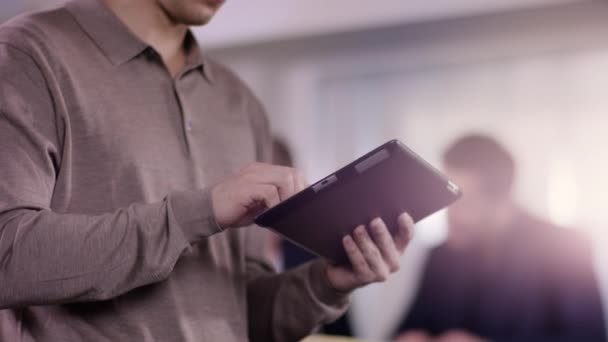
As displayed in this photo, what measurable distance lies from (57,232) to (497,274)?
76.4 inches

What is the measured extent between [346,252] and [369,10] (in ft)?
6.35

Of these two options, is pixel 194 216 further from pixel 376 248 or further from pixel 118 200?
pixel 376 248

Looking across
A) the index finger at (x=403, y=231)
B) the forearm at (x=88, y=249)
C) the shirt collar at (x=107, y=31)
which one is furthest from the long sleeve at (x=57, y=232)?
the index finger at (x=403, y=231)

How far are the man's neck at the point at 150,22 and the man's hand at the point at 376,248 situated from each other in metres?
0.34

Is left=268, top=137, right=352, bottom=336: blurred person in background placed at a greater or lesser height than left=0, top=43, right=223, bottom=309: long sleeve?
lesser

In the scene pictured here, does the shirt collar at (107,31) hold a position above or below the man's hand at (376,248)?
above

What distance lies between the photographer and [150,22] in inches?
33.8

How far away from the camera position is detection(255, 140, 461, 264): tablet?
676 millimetres

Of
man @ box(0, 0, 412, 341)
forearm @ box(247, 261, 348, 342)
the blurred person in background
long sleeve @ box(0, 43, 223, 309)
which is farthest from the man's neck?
the blurred person in background

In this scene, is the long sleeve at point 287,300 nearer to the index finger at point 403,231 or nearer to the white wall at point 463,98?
the index finger at point 403,231

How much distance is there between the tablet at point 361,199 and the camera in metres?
0.68

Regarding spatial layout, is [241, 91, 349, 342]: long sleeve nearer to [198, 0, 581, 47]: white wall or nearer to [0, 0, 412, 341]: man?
[0, 0, 412, 341]: man

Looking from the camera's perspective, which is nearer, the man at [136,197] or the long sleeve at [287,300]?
the man at [136,197]

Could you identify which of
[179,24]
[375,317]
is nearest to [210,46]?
→ [375,317]
